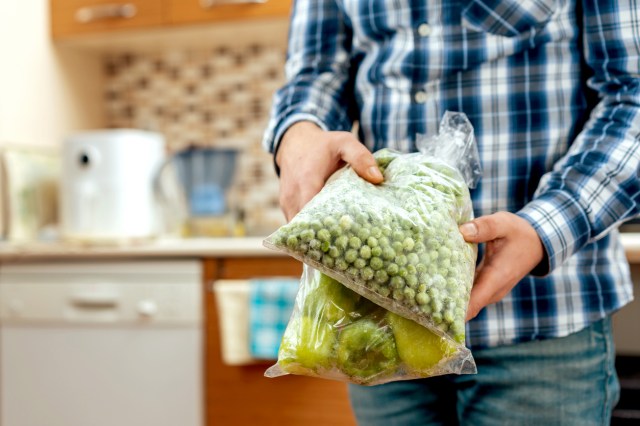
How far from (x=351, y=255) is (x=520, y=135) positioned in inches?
11.7

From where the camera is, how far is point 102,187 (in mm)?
2023

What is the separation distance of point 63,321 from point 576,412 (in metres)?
1.52

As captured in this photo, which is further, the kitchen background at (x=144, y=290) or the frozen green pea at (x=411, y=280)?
the kitchen background at (x=144, y=290)

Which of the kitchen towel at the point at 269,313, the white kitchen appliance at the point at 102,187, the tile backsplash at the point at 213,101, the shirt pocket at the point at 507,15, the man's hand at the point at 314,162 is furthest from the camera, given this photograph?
the tile backsplash at the point at 213,101

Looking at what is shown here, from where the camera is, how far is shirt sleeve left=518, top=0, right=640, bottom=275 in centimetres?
58

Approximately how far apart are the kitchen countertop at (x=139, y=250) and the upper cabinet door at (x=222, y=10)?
670 mm

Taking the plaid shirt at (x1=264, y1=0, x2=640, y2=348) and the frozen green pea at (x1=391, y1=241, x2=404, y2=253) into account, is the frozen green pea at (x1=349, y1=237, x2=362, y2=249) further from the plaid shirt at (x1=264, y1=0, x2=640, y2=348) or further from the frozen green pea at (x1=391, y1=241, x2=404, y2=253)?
the plaid shirt at (x1=264, y1=0, x2=640, y2=348)

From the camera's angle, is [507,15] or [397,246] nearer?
[397,246]

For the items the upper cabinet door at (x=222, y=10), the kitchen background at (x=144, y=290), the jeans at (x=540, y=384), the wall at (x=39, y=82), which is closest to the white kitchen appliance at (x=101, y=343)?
the kitchen background at (x=144, y=290)

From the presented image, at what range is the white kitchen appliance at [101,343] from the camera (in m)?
1.81

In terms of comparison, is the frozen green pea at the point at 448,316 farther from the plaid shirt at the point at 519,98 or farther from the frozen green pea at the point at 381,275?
Result: the plaid shirt at the point at 519,98

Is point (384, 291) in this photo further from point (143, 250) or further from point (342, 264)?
point (143, 250)

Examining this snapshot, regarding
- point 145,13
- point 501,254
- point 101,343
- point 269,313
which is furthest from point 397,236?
point 145,13

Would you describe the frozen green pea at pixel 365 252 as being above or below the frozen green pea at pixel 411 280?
above
